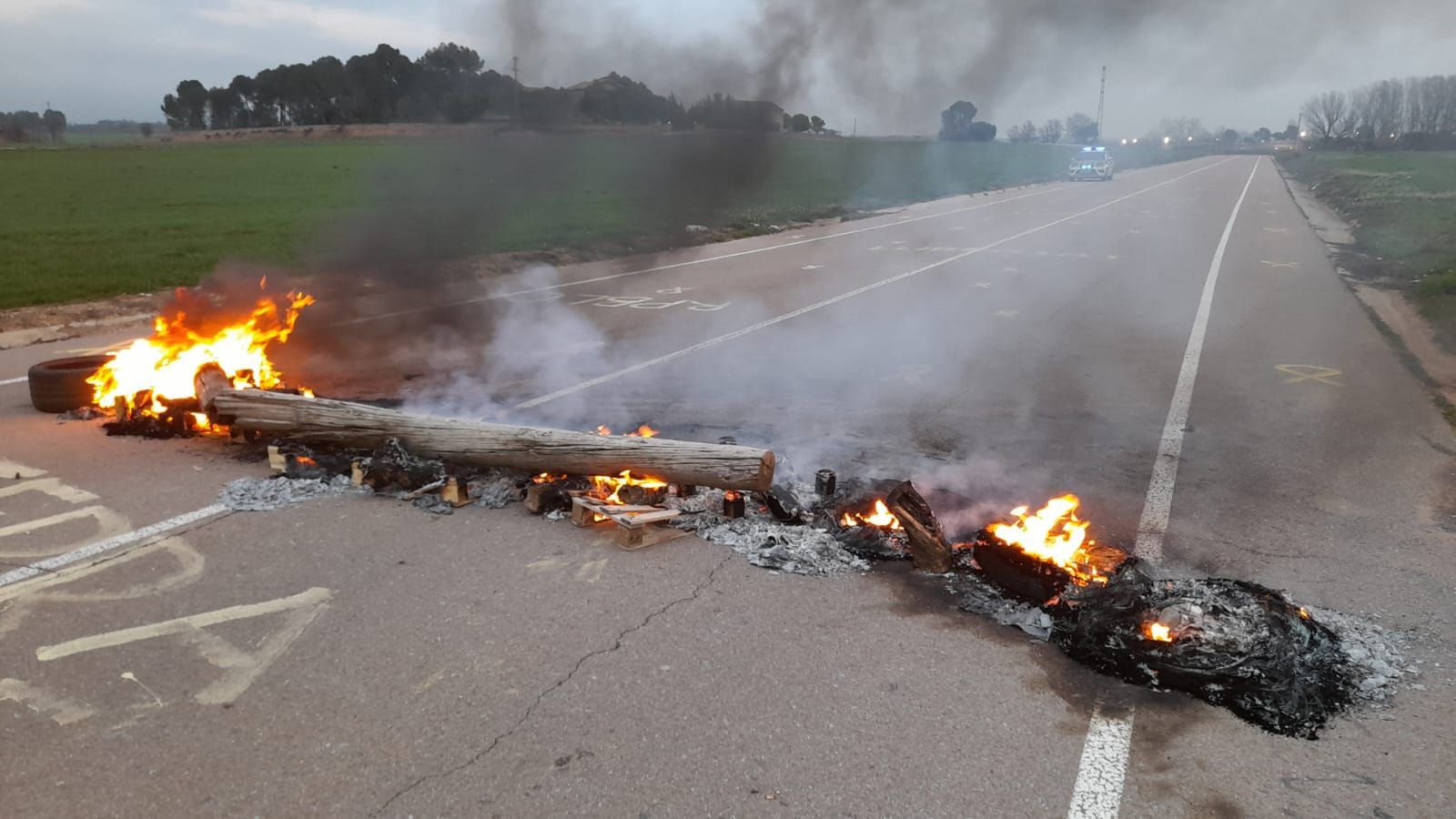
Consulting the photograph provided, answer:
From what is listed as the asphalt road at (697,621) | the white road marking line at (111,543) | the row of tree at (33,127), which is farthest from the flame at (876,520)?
the row of tree at (33,127)

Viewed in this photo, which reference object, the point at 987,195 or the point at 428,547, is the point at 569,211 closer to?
the point at 428,547

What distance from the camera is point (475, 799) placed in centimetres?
315

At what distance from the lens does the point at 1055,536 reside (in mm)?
5301

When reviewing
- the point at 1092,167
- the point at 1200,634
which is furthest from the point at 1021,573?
the point at 1092,167

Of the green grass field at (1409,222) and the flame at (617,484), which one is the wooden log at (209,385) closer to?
the flame at (617,484)

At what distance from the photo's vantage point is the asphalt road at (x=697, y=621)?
327 centimetres

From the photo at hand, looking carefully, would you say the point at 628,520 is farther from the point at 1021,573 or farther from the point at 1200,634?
the point at 1200,634

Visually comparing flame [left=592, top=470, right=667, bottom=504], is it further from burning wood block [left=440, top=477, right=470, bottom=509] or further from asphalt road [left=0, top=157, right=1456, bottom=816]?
burning wood block [left=440, top=477, right=470, bottom=509]

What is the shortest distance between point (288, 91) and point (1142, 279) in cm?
1680

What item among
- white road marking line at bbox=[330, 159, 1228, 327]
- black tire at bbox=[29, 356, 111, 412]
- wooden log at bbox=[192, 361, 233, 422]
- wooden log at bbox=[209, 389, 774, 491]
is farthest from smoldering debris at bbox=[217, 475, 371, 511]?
white road marking line at bbox=[330, 159, 1228, 327]

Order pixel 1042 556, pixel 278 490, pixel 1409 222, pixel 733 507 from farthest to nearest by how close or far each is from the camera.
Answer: pixel 1409 222 → pixel 278 490 → pixel 733 507 → pixel 1042 556

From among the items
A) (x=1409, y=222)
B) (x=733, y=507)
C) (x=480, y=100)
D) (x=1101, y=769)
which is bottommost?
(x=1101, y=769)

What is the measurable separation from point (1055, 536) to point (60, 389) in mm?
7700

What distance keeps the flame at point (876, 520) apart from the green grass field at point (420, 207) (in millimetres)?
8314
